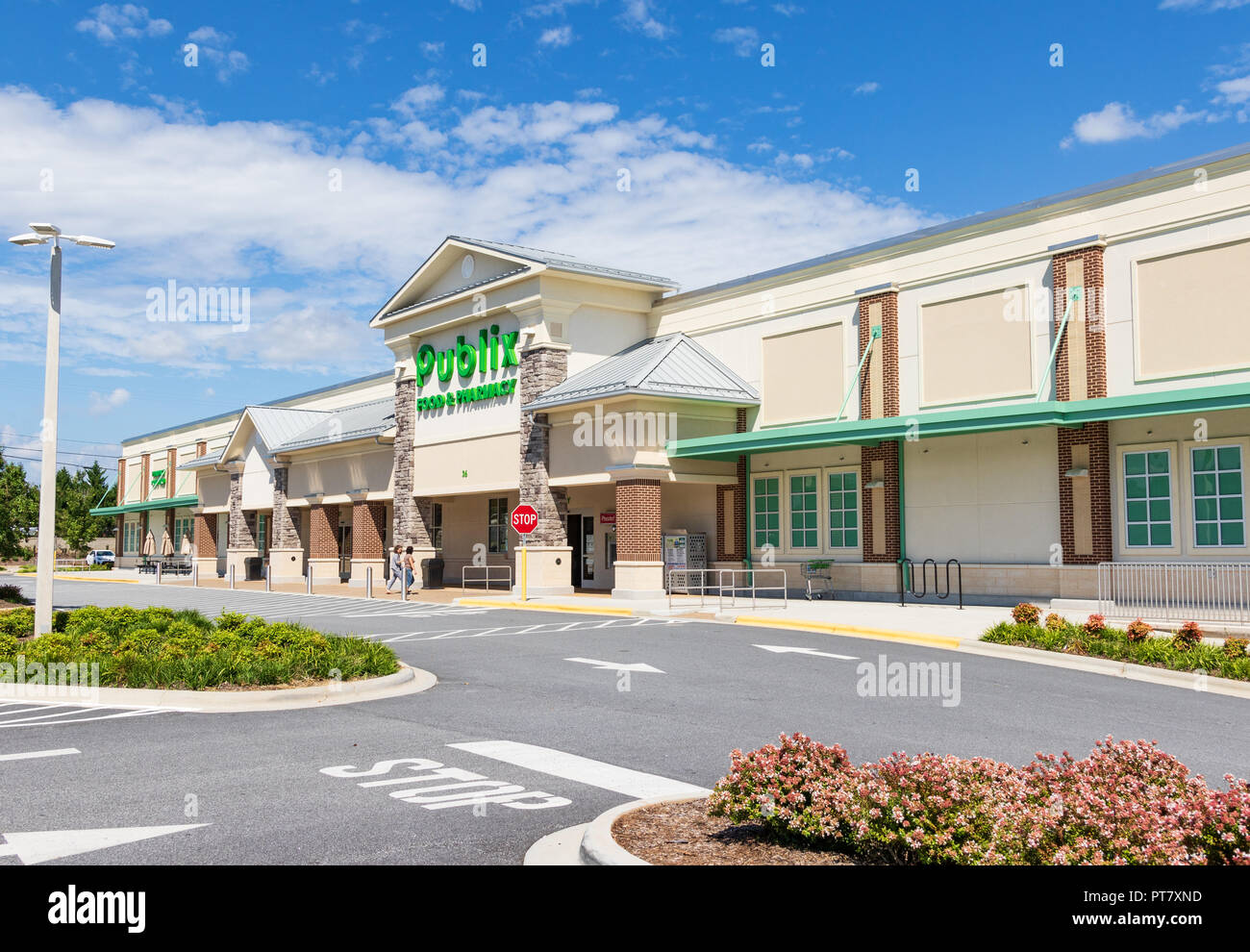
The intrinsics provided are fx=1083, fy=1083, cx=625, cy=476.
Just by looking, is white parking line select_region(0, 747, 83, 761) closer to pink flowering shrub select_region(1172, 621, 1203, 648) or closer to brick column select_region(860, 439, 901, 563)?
pink flowering shrub select_region(1172, 621, 1203, 648)

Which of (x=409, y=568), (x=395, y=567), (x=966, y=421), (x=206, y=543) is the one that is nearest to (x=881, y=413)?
(x=966, y=421)

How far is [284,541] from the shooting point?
46.1 meters

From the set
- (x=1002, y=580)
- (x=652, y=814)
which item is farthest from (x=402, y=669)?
(x=1002, y=580)

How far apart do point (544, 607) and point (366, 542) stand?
1600 centimetres

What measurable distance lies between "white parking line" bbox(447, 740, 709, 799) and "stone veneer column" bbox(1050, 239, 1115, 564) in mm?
17426

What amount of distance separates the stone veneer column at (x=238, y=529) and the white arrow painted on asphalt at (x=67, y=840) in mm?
44874

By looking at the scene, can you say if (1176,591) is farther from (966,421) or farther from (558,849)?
(558,849)

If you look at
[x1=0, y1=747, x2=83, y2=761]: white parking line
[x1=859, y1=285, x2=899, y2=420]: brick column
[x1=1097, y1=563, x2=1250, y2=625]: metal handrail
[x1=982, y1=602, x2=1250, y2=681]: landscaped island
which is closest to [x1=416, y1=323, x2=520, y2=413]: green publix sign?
[x1=859, y1=285, x2=899, y2=420]: brick column

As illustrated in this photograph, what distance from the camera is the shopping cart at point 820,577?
28.2 metres

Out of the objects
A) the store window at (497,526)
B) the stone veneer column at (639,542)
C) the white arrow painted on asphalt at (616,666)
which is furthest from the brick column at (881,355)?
the store window at (497,526)

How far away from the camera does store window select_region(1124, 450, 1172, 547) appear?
22345mm

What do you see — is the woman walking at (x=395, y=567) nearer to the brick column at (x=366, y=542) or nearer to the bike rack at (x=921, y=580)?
the brick column at (x=366, y=542)
